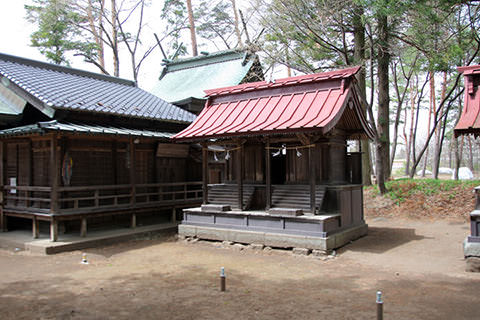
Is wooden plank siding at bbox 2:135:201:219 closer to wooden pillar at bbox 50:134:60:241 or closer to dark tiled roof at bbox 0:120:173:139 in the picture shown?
wooden pillar at bbox 50:134:60:241

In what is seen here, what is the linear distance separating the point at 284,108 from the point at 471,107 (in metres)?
5.27

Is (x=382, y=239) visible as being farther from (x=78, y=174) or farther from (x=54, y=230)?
(x=78, y=174)

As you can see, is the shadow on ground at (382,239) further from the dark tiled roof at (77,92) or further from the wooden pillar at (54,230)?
the dark tiled roof at (77,92)

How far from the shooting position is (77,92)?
14625 millimetres

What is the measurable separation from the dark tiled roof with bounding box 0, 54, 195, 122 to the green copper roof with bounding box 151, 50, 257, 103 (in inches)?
139

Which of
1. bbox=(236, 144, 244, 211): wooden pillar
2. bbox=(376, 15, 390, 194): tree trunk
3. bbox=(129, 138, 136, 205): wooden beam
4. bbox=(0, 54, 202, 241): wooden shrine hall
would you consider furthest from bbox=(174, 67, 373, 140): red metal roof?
bbox=(376, 15, 390, 194): tree trunk

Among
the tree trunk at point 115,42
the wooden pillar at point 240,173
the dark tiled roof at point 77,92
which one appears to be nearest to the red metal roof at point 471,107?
the wooden pillar at point 240,173

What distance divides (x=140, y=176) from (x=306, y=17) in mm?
10460

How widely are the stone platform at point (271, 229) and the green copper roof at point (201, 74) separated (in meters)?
9.22

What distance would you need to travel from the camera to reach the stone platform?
1080 cm

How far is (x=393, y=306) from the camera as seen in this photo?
6539mm

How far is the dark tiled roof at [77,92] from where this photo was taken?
42.6 feet

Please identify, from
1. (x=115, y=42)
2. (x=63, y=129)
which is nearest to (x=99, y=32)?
(x=115, y=42)

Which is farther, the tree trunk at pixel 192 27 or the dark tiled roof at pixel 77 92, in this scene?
the tree trunk at pixel 192 27
